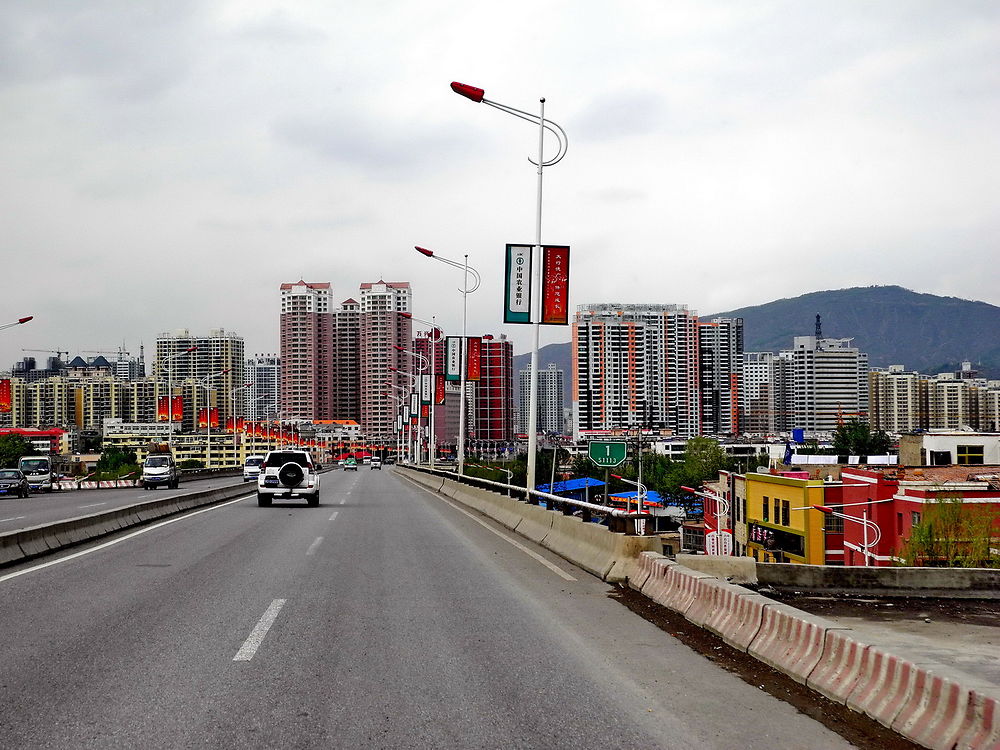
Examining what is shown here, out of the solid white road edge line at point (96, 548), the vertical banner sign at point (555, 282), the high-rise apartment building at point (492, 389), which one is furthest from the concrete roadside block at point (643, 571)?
the high-rise apartment building at point (492, 389)

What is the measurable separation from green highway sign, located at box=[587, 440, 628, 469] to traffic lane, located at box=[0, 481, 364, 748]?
16.6 ft

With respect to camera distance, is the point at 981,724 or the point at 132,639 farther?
the point at 132,639

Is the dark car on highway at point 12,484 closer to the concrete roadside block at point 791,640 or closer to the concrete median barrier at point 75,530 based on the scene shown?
the concrete median barrier at point 75,530

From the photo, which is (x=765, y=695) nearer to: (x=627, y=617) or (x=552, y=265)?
(x=627, y=617)

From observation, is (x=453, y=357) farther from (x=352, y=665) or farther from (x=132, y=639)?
(x=352, y=665)

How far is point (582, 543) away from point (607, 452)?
5.50ft

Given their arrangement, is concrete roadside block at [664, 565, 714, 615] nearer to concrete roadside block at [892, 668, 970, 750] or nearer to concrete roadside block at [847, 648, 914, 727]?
concrete roadside block at [847, 648, 914, 727]

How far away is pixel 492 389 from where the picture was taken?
14575 cm

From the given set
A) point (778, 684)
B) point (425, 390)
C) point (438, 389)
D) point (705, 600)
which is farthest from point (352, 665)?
point (425, 390)

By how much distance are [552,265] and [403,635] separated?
16233mm

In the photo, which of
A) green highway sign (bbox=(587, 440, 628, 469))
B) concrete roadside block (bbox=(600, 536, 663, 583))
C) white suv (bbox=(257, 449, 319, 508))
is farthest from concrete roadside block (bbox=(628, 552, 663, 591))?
white suv (bbox=(257, 449, 319, 508))

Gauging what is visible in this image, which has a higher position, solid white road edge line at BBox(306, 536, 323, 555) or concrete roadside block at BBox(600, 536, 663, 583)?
concrete roadside block at BBox(600, 536, 663, 583)

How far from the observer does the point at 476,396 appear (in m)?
152

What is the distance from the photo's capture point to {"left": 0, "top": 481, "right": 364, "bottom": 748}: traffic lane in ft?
19.6
